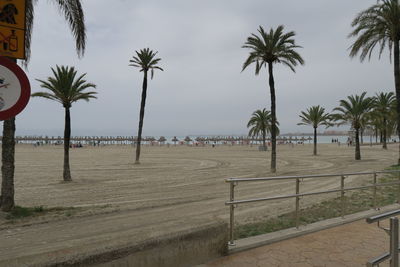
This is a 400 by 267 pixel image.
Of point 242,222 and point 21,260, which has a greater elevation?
point 21,260

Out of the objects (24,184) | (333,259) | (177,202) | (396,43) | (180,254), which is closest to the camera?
(180,254)

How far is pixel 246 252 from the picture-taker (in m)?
3.92

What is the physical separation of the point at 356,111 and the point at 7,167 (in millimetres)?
28293

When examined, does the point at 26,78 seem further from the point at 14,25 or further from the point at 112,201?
the point at 112,201

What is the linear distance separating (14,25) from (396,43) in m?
20.4

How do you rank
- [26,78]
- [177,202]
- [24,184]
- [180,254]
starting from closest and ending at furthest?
[26,78], [180,254], [177,202], [24,184]

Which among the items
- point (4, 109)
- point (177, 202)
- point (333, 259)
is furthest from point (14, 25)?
point (177, 202)

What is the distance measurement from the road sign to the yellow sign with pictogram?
6.1 inches

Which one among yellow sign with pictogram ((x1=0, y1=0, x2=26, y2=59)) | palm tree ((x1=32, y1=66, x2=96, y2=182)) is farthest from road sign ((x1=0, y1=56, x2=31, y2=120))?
palm tree ((x1=32, y1=66, x2=96, y2=182))

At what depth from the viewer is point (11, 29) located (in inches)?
97.5

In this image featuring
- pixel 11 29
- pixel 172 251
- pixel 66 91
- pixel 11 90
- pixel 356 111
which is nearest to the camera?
pixel 11 90

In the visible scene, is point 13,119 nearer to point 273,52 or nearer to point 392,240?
point 392,240

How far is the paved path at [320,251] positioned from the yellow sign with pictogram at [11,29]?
309 centimetres

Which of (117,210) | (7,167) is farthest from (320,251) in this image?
(7,167)
